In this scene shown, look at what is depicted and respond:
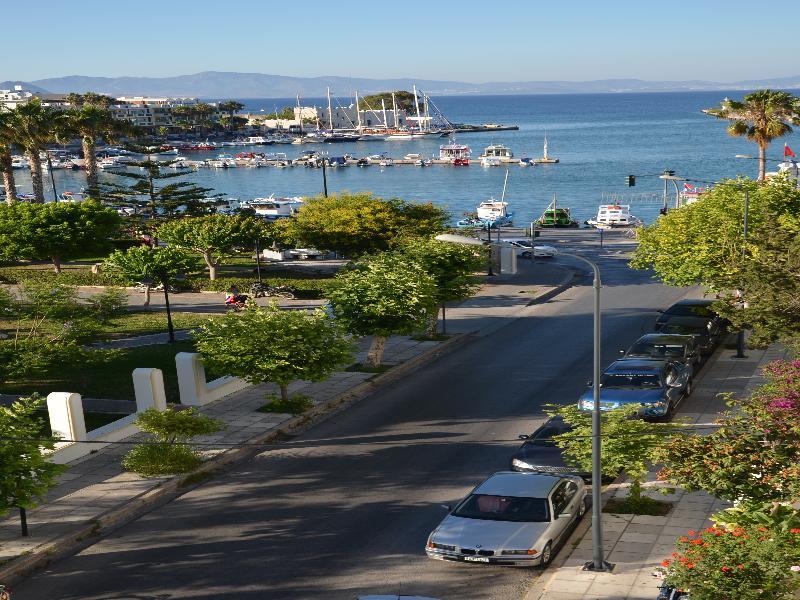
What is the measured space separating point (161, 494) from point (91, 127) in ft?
175

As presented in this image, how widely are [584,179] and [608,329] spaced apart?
112 metres

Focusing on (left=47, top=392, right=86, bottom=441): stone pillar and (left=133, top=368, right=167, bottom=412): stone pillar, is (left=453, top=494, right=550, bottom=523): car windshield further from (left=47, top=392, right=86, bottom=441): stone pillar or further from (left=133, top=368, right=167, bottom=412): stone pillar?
(left=133, top=368, right=167, bottom=412): stone pillar

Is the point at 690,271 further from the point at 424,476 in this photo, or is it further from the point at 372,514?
the point at 372,514

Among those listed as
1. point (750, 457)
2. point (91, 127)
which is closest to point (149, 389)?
point (750, 457)

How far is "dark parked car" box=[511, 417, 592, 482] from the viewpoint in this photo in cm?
2191

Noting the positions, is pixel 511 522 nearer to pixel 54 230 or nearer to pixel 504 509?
pixel 504 509

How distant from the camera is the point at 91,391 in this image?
29.9 meters

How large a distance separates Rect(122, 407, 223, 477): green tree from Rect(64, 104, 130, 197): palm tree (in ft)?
150

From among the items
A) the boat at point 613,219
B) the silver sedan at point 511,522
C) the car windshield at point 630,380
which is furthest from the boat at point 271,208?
the silver sedan at point 511,522

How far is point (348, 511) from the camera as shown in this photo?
68.3 ft

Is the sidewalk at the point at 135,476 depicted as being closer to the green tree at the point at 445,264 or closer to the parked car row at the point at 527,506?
the green tree at the point at 445,264

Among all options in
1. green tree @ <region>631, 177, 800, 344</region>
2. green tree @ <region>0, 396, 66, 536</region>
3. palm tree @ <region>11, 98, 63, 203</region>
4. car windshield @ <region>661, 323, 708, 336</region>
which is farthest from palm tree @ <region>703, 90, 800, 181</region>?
green tree @ <region>0, 396, 66, 536</region>

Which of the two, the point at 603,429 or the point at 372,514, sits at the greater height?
the point at 603,429

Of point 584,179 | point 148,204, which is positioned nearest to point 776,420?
point 148,204
